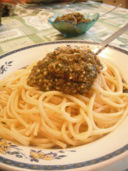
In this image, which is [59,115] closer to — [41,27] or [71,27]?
[71,27]

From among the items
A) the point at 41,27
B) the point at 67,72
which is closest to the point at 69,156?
the point at 67,72

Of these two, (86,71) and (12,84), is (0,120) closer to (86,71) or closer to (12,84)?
(12,84)

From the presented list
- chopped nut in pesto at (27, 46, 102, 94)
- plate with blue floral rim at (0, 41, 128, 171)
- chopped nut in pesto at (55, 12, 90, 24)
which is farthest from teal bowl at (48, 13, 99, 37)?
plate with blue floral rim at (0, 41, 128, 171)

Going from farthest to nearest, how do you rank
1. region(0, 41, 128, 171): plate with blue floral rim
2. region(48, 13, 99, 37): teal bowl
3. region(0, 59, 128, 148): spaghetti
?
region(48, 13, 99, 37): teal bowl, region(0, 59, 128, 148): spaghetti, region(0, 41, 128, 171): plate with blue floral rim

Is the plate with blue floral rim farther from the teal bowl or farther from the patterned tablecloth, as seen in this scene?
the teal bowl

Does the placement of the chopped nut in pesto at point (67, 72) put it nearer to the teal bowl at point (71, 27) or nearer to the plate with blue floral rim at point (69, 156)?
the plate with blue floral rim at point (69, 156)

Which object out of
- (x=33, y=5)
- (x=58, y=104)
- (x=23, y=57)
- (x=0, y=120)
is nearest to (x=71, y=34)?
(x=23, y=57)
